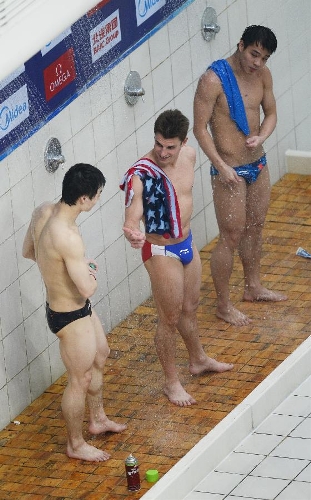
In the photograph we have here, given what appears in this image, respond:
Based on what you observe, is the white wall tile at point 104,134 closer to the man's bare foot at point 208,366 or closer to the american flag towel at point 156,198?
the american flag towel at point 156,198

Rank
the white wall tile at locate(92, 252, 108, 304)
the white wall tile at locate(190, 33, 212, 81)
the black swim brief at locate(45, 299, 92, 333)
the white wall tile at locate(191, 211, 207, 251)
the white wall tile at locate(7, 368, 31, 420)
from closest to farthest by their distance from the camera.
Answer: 1. the black swim brief at locate(45, 299, 92, 333)
2. the white wall tile at locate(7, 368, 31, 420)
3. the white wall tile at locate(92, 252, 108, 304)
4. the white wall tile at locate(190, 33, 212, 81)
5. the white wall tile at locate(191, 211, 207, 251)

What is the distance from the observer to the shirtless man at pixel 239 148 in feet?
34.1

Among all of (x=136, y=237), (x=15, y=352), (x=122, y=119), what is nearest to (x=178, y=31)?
(x=122, y=119)

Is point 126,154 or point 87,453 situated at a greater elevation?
point 126,154

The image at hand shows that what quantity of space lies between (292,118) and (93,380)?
412 cm

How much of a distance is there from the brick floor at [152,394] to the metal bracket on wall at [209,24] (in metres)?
1.55

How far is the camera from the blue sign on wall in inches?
377

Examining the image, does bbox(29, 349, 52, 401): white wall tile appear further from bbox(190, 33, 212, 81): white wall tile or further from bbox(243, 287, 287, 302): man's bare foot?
bbox(190, 33, 212, 81): white wall tile

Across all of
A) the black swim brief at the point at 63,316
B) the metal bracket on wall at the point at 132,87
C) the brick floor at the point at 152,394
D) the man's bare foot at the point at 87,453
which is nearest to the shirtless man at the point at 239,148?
the brick floor at the point at 152,394

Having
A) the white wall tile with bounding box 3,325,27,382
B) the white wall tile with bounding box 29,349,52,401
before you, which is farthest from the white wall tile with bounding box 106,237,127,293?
the white wall tile with bounding box 3,325,27,382

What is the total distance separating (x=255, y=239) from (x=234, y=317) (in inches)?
22.2

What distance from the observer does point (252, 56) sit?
10336 mm

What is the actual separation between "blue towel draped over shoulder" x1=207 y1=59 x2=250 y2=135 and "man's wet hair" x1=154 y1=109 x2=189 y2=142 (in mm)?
1115

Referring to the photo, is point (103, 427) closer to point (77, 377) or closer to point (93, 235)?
point (77, 377)
